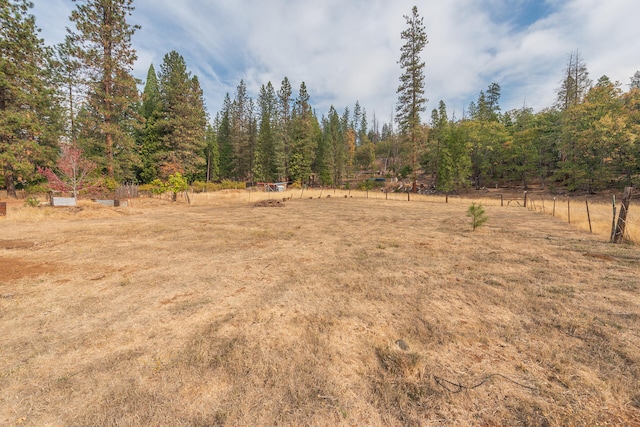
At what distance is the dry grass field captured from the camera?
→ 2.02 m

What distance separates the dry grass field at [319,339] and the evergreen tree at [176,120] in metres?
25.8

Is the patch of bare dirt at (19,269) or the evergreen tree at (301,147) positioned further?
the evergreen tree at (301,147)

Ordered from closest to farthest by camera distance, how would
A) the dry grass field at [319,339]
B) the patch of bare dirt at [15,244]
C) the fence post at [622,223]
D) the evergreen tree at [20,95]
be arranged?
1. the dry grass field at [319,339]
2. the patch of bare dirt at [15,244]
3. the fence post at [622,223]
4. the evergreen tree at [20,95]

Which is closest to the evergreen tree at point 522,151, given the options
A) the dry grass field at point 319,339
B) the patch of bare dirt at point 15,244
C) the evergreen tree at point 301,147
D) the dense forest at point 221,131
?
the dense forest at point 221,131

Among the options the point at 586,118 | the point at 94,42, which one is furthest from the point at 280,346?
the point at 586,118

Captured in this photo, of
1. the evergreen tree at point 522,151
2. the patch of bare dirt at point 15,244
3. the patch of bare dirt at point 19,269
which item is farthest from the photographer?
the evergreen tree at point 522,151

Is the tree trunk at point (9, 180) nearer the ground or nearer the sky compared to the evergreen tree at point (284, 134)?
nearer the ground

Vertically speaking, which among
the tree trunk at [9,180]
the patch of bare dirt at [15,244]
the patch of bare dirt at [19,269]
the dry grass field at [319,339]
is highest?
the tree trunk at [9,180]

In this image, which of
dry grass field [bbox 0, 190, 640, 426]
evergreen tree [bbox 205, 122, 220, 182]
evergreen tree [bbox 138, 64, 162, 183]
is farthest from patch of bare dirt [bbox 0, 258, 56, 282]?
evergreen tree [bbox 205, 122, 220, 182]

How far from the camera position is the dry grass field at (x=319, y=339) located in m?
2.02

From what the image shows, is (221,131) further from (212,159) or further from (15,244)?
(15,244)

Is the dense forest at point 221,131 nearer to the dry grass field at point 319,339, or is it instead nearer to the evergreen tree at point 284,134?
the evergreen tree at point 284,134

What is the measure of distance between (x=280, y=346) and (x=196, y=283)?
2.60 metres

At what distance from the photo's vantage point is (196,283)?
4.59m
